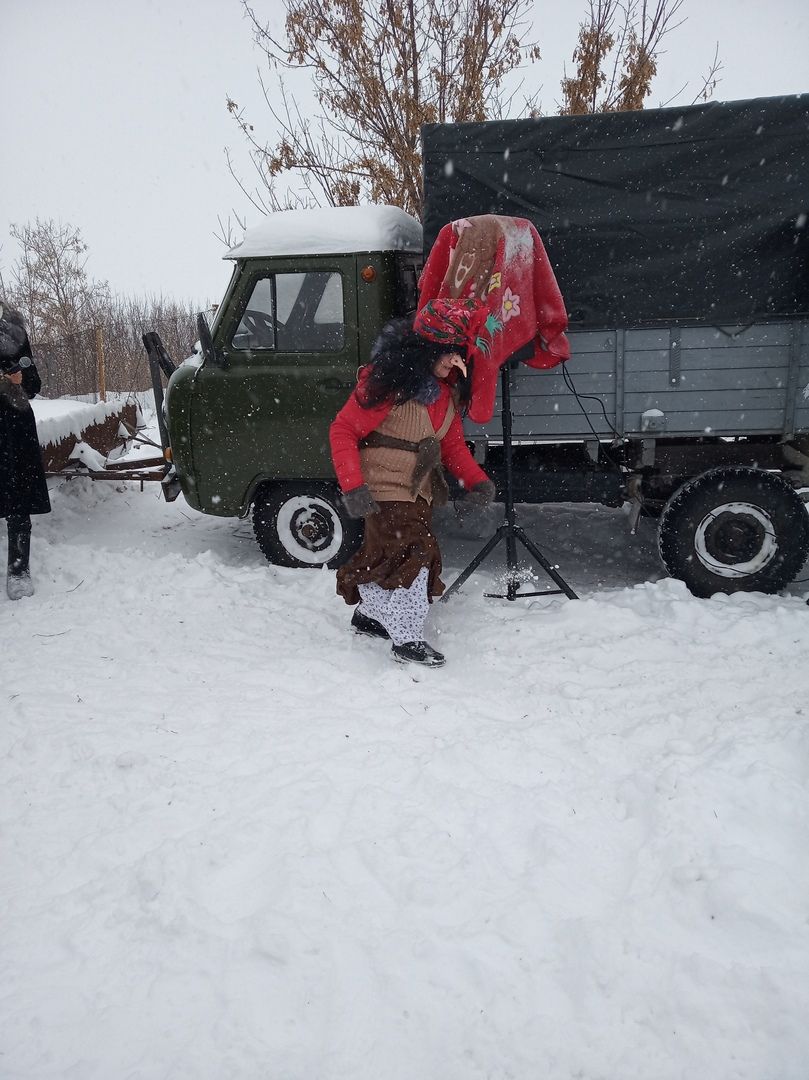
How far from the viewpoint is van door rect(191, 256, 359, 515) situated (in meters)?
4.55

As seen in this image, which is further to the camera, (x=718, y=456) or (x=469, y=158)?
(x=718, y=456)

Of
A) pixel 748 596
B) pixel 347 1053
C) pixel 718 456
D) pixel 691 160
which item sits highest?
pixel 691 160

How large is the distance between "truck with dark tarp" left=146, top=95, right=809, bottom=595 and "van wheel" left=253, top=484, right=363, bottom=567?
17 cm

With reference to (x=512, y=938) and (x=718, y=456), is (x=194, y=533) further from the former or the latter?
(x=512, y=938)

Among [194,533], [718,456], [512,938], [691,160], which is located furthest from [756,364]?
[194,533]

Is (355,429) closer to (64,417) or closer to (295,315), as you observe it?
(295,315)

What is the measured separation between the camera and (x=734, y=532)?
14.0 feet

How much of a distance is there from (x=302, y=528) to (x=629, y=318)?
97.1 inches

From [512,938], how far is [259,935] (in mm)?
698

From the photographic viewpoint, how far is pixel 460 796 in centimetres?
249

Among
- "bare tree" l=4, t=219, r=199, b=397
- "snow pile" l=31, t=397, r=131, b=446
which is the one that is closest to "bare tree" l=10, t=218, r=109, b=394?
"bare tree" l=4, t=219, r=199, b=397

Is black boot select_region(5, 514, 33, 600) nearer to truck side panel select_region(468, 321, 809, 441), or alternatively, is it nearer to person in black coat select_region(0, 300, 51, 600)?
person in black coat select_region(0, 300, 51, 600)

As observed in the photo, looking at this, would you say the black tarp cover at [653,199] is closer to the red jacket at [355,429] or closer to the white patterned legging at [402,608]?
the red jacket at [355,429]

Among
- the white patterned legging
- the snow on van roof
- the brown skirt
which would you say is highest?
the snow on van roof
